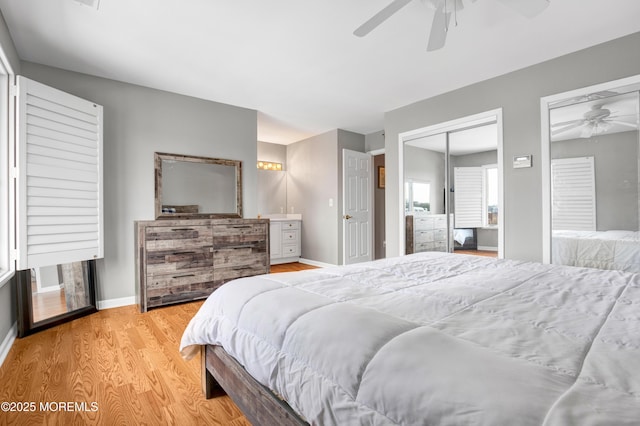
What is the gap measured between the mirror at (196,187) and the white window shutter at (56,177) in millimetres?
671

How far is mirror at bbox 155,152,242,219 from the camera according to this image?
3750mm

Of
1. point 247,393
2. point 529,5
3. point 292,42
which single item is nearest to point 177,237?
point 292,42

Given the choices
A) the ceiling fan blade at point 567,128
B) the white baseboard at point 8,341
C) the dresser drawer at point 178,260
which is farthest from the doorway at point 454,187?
the white baseboard at point 8,341

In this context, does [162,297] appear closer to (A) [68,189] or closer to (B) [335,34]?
(A) [68,189]

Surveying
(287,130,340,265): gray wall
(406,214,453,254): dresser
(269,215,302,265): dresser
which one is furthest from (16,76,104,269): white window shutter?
(406,214,453,254): dresser

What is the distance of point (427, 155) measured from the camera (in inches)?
163

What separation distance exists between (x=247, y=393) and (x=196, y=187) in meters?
3.22

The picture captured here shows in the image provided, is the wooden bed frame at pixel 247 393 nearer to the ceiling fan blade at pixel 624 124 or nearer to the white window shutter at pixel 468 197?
the white window shutter at pixel 468 197

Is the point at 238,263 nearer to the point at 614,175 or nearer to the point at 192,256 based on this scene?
the point at 192,256

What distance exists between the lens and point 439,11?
2.02 metres

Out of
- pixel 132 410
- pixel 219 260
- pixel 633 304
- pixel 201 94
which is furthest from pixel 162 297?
pixel 633 304

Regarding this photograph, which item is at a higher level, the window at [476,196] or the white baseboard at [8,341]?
the window at [476,196]

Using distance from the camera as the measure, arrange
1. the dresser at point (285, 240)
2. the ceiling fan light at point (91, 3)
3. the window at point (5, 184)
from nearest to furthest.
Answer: the ceiling fan light at point (91, 3)
the window at point (5, 184)
the dresser at point (285, 240)

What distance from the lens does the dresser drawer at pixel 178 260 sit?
3.32 meters
